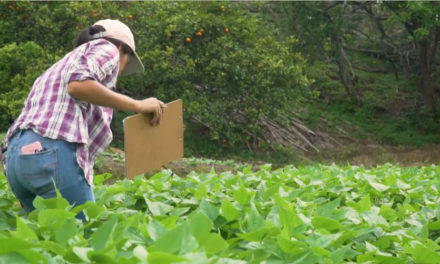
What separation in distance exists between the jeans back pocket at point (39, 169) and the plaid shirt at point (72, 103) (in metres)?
0.08

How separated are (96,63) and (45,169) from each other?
0.47 m

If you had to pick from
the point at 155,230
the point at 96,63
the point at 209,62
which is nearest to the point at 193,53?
the point at 209,62

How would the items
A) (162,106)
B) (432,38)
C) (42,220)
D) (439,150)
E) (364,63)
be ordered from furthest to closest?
(364,63)
(432,38)
(439,150)
(162,106)
(42,220)

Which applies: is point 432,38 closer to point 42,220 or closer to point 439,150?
point 439,150

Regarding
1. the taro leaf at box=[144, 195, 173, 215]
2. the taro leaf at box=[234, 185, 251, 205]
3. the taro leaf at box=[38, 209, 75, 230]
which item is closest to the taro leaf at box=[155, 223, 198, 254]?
the taro leaf at box=[38, 209, 75, 230]

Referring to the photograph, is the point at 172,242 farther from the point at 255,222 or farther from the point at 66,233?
the point at 255,222

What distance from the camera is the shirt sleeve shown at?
2.82 metres

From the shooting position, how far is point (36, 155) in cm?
278

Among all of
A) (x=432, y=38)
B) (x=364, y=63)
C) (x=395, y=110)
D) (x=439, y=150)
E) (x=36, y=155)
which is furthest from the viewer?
(x=364, y=63)

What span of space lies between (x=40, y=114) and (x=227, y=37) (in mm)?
10284

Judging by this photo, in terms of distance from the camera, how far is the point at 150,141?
3.07 m

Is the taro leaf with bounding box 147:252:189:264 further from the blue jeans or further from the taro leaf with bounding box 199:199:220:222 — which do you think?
the blue jeans

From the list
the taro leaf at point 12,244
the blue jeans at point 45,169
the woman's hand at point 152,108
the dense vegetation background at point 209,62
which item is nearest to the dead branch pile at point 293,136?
the dense vegetation background at point 209,62

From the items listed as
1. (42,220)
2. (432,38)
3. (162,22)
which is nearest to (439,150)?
(432,38)
